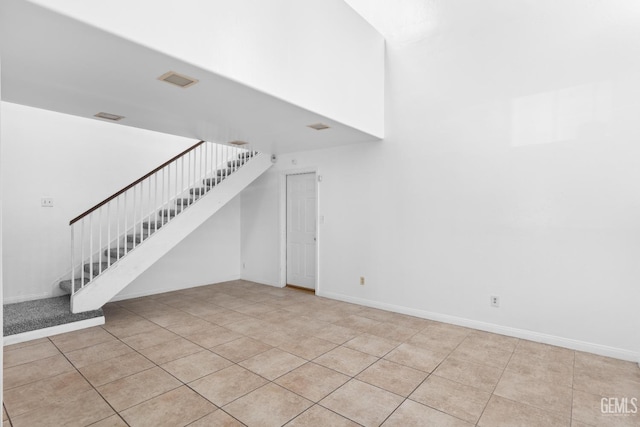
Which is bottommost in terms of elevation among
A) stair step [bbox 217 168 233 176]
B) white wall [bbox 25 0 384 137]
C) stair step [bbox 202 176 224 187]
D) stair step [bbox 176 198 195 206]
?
stair step [bbox 176 198 195 206]

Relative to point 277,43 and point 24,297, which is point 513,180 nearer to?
point 277,43

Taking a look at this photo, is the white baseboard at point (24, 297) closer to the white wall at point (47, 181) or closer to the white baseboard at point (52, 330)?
the white wall at point (47, 181)

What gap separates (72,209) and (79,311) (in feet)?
5.46

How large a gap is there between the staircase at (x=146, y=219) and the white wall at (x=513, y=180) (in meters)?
2.27

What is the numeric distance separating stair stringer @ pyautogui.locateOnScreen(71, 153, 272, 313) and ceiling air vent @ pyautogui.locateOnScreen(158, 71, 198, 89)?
253cm

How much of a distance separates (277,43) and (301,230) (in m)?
3.51

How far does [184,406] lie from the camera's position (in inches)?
96.1

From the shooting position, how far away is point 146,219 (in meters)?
5.56

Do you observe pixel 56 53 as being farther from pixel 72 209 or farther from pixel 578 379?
pixel 578 379

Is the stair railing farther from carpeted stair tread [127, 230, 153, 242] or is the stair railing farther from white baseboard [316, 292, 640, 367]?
white baseboard [316, 292, 640, 367]

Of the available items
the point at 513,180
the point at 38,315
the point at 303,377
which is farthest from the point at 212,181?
the point at 513,180

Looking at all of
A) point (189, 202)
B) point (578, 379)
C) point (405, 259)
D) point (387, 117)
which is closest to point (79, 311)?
point (189, 202)

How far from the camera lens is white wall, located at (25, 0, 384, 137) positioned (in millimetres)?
2332

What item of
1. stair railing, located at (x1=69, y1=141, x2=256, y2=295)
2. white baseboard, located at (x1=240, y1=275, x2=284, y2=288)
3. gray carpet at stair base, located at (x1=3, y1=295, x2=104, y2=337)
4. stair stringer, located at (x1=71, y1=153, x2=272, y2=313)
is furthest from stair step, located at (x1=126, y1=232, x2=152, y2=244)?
white baseboard, located at (x1=240, y1=275, x2=284, y2=288)
